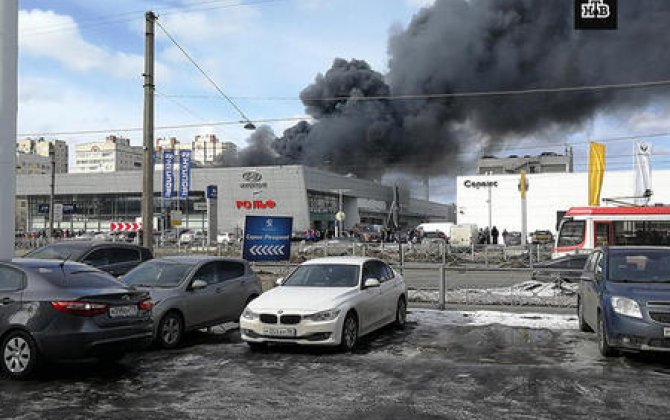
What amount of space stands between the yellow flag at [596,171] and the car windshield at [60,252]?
30497 millimetres

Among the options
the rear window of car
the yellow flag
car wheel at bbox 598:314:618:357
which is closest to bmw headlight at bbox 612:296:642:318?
car wheel at bbox 598:314:618:357

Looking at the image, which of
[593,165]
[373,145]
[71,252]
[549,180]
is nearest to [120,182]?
[373,145]

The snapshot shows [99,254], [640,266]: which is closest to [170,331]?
[99,254]

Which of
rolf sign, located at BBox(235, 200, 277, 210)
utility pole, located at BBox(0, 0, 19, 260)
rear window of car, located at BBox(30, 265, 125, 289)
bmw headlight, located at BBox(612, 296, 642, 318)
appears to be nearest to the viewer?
rear window of car, located at BBox(30, 265, 125, 289)

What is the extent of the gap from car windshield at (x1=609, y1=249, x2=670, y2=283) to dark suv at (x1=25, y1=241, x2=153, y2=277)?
960cm

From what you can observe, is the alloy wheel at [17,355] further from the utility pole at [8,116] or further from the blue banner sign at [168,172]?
the blue banner sign at [168,172]

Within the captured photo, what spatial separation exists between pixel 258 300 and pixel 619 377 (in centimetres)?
496

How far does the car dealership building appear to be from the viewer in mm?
72812

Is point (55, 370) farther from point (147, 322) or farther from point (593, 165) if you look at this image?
point (593, 165)

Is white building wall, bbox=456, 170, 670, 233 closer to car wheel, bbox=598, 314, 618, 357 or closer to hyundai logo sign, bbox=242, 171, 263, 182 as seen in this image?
hyundai logo sign, bbox=242, 171, 263, 182

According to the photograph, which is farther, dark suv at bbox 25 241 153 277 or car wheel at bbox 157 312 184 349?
dark suv at bbox 25 241 153 277

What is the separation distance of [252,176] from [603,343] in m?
66.3

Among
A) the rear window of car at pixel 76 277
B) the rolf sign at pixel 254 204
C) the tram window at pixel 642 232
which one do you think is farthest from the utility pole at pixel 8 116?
the rolf sign at pixel 254 204

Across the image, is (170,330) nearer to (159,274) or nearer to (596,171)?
(159,274)
